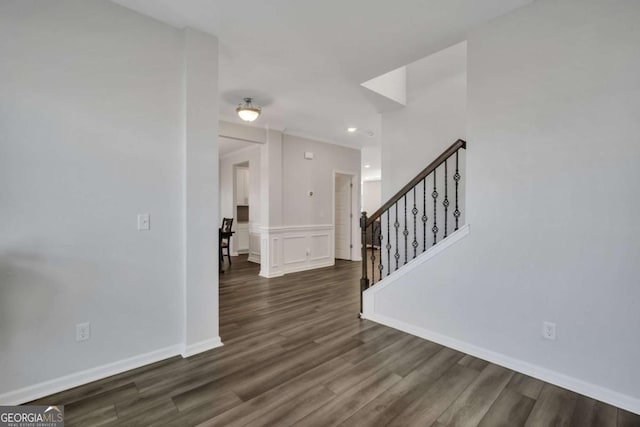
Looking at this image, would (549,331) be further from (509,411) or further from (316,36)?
(316,36)

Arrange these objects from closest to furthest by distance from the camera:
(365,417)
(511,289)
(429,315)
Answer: (365,417) → (511,289) → (429,315)

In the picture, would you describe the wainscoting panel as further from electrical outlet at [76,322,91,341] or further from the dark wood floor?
electrical outlet at [76,322,91,341]

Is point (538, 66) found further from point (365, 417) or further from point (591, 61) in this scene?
point (365, 417)

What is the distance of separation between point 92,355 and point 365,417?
6.24 ft

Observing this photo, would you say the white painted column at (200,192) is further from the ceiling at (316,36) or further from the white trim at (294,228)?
the white trim at (294,228)

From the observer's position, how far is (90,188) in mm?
2035

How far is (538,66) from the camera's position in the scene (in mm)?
2123

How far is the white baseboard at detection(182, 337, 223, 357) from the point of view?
7.84ft

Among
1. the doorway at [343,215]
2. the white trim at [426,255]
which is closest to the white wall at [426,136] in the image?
the white trim at [426,255]

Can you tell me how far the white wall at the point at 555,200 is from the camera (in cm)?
180

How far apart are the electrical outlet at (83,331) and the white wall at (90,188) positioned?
0.03 metres

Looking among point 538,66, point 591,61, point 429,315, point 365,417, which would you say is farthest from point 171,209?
point 591,61

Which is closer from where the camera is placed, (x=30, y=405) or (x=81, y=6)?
(x=30, y=405)

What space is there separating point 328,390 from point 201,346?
3.88 ft
